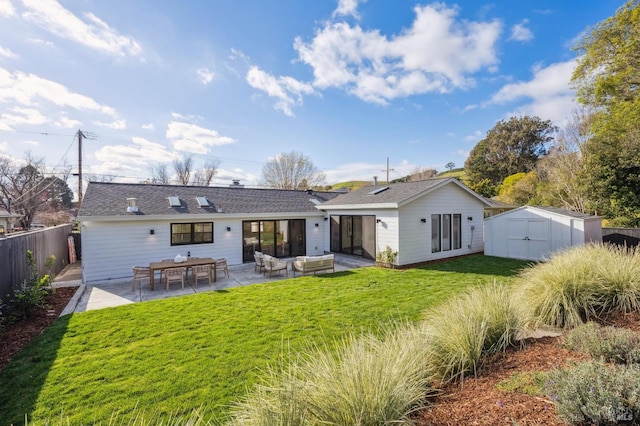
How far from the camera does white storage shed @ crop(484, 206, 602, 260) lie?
463 inches

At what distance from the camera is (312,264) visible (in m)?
10.6

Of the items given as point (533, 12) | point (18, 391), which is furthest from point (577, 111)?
point (18, 391)

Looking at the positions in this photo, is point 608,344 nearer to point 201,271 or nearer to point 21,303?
point 201,271

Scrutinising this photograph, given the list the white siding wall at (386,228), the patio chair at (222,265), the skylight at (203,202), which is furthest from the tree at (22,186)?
the white siding wall at (386,228)

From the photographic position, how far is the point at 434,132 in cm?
2184

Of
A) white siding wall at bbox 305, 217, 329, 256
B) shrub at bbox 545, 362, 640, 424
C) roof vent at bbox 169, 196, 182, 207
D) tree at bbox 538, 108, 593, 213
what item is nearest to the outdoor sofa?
white siding wall at bbox 305, 217, 329, 256

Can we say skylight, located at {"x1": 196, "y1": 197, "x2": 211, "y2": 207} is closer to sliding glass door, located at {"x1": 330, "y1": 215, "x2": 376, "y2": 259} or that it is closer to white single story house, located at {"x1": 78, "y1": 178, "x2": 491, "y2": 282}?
white single story house, located at {"x1": 78, "y1": 178, "x2": 491, "y2": 282}

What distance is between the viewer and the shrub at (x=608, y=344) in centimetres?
283

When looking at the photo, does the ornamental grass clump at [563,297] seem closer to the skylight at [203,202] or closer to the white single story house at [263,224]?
the white single story house at [263,224]

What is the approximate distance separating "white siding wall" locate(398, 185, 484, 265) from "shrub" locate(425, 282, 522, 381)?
7.55m

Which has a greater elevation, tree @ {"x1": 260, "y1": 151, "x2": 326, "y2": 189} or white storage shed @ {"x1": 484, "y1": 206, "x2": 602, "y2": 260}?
tree @ {"x1": 260, "y1": 151, "x2": 326, "y2": 189}

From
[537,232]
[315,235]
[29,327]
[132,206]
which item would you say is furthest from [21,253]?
[537,232]

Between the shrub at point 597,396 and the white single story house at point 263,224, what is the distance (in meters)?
9.22

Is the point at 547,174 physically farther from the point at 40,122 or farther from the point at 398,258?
the point at 40,122
